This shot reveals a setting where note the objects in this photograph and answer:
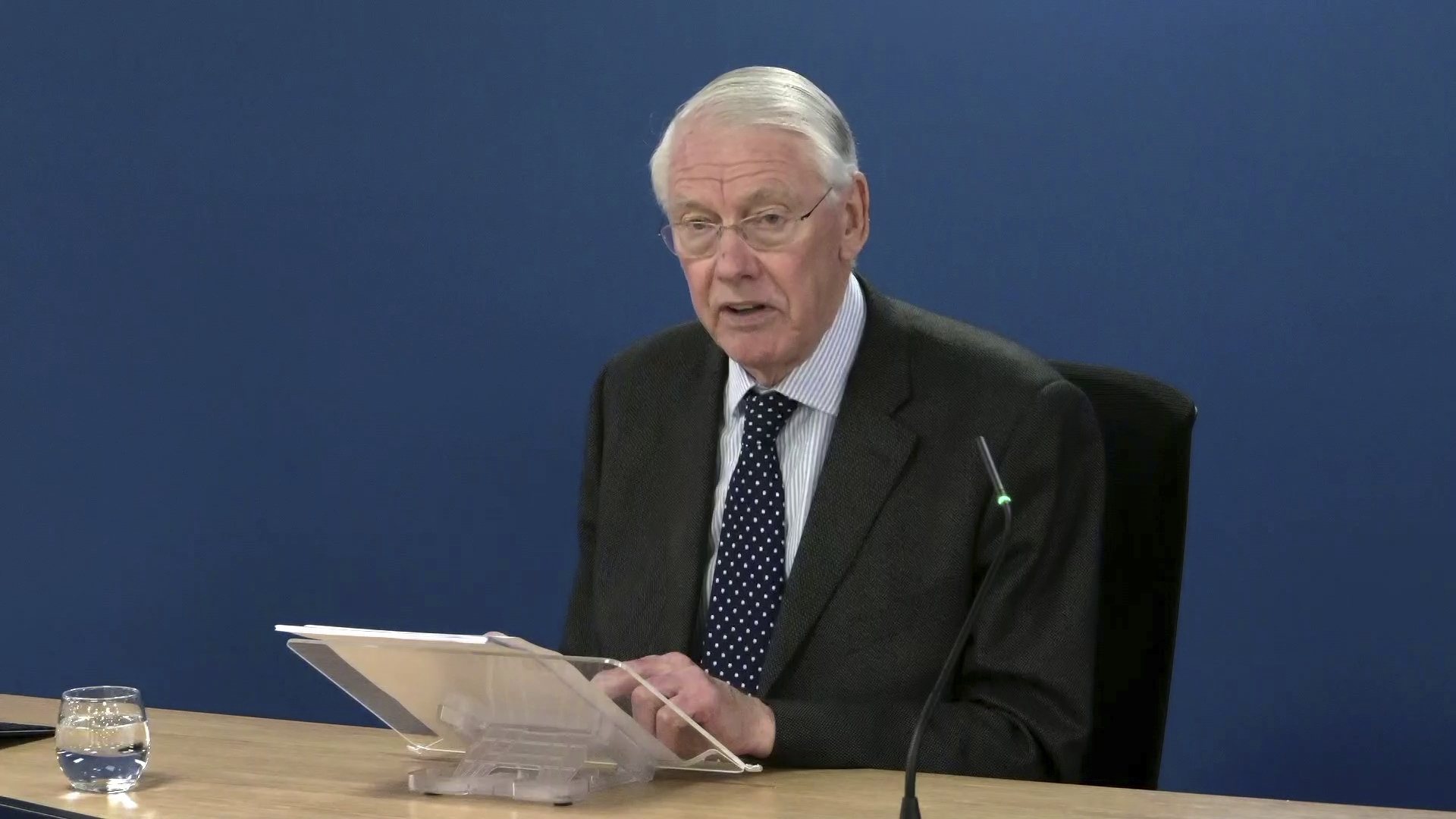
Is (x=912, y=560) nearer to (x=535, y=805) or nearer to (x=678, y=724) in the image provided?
(x=678, y=724)

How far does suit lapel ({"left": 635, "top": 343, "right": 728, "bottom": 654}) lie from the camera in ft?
6.43

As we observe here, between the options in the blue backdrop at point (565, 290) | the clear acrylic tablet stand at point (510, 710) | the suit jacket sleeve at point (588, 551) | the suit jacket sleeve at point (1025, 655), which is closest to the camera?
the clear acrylic tablet stand at point (510, 710)

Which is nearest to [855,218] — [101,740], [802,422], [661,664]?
[802,422]

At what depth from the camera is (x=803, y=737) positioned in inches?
65.2

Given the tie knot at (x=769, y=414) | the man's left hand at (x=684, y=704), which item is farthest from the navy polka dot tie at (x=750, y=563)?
the man's left hand at (x=684, y=704)

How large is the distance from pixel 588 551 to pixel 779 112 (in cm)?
61

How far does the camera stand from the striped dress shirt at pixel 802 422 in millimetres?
1944

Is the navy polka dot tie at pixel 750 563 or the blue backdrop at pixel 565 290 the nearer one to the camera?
the navy polka dot tie at pixel 750 563

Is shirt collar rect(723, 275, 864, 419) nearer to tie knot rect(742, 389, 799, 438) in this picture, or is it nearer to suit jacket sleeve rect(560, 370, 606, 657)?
tie knot rect(742, 389, 799, 438)

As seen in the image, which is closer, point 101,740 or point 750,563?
point 101,740

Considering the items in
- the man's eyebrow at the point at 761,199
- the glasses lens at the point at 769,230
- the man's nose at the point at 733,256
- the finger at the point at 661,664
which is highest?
the man's eyebrow at the point at 761,199

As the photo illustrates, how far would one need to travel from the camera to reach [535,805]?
4.90ft

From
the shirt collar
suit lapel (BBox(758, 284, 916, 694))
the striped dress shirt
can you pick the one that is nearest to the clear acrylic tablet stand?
suit lapel (BBox(758, 284, 916, 694))

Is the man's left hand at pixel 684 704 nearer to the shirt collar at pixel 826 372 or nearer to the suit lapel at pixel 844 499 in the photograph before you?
the suit lapel at pixel 844 499
